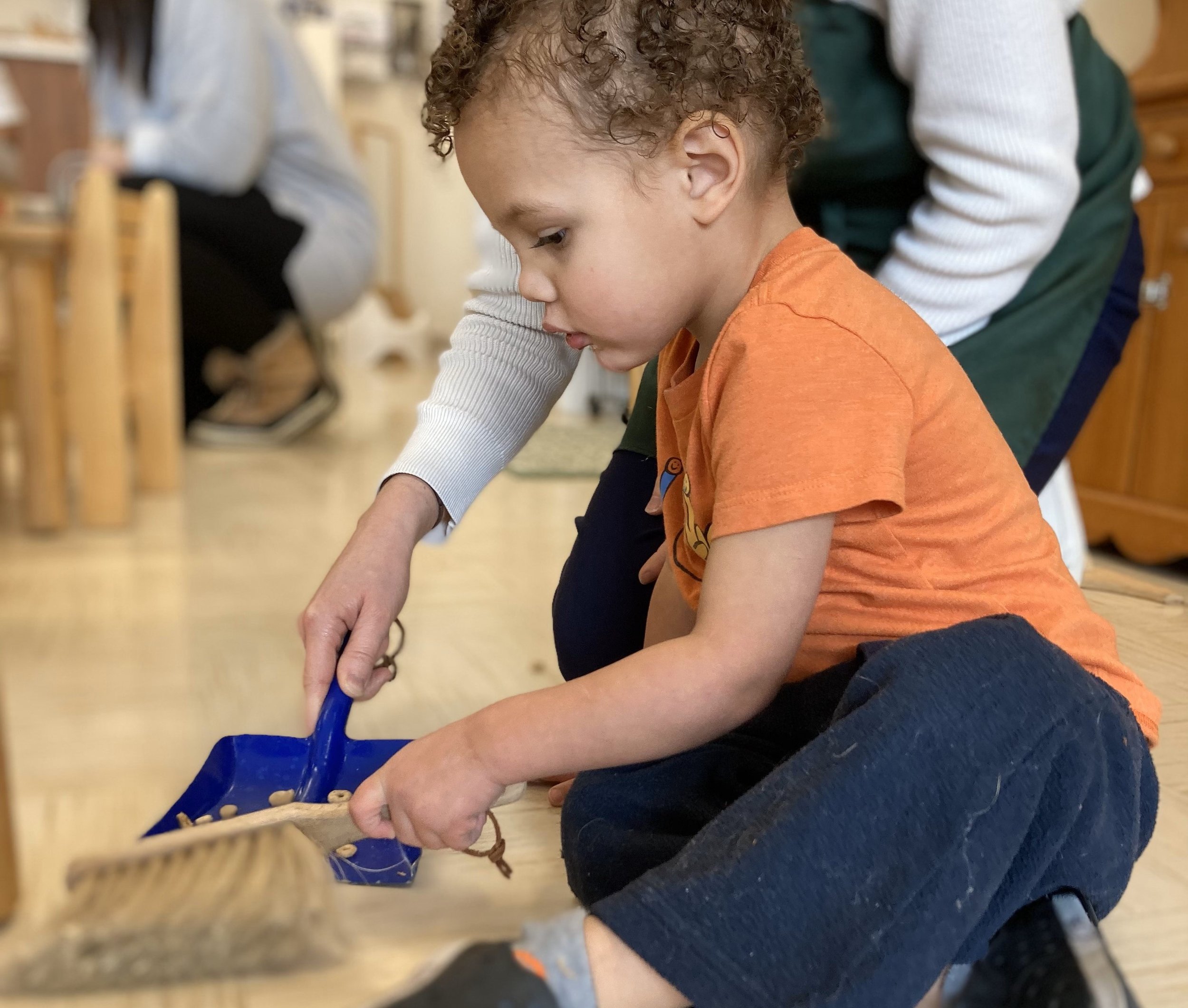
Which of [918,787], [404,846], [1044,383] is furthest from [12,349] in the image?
[918,787]

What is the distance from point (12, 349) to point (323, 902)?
131cm

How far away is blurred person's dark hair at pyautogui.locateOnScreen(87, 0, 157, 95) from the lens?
223 centimetres

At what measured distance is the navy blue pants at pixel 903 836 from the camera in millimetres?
438

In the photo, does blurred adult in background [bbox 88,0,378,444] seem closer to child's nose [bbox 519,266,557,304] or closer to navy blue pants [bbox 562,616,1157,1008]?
child's nose [bbox 519,266,557,304]

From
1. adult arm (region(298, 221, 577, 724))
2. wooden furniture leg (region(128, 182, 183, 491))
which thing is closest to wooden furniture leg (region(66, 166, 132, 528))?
wooden furniture leg (region(128, 182, 183, 491))

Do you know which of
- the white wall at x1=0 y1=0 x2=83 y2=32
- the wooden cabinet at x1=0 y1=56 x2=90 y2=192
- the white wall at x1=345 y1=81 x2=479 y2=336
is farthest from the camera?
the white wall at x1=0 y1=0 x2=83 y2=32

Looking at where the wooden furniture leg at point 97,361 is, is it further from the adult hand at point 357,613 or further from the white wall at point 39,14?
the white wall at point 39,14

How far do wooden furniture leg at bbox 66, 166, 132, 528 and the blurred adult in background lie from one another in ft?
1.59

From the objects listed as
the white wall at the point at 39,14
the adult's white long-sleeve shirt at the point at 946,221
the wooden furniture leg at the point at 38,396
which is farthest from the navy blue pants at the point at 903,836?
the white wall at the point at 39,14

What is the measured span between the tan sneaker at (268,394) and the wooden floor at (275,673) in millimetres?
367

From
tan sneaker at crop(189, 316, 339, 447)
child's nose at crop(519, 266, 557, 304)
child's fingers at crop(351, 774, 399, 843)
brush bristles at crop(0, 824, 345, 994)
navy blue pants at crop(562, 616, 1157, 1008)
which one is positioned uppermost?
child's nose at crop(519, 266, 557, 304)

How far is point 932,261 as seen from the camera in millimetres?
769

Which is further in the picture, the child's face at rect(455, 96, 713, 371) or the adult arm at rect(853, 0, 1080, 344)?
the adult arm at rect(853, 0, 1080, 344)

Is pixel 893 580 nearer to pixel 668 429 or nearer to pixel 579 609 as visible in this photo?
pixel 668 429
